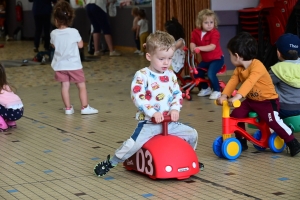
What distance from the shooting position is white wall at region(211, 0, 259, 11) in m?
9.73

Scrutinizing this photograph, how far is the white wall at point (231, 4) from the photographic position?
9727 mm

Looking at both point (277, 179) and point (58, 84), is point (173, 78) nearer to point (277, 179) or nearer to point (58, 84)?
point (277, 179)

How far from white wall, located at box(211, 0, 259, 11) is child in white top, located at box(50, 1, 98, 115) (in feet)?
10.2

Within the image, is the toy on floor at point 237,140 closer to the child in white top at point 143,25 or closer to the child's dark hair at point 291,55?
the child's dark hair at point 291,55

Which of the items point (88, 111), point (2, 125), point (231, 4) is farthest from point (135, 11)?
point (2, 125)

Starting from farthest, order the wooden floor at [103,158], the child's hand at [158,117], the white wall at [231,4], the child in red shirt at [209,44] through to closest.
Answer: the white wall at [231,4] < the child in red shirt at [209,44] < the child's hand at [158,117] < the wooden floor at [103,158]

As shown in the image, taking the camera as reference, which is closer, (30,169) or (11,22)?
(30,169)

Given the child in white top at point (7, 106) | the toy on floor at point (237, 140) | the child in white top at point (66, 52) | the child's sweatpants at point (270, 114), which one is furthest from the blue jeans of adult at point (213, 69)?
the child's sweatpants at point (270, 114)

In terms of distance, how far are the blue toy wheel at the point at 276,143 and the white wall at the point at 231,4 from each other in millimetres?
4854

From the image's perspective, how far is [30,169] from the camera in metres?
4.83

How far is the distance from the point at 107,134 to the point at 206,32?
2.55 metres

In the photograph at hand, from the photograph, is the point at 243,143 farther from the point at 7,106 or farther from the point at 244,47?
the point at 7,106

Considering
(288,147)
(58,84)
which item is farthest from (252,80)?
(58,84)

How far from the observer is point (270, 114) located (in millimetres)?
5043
